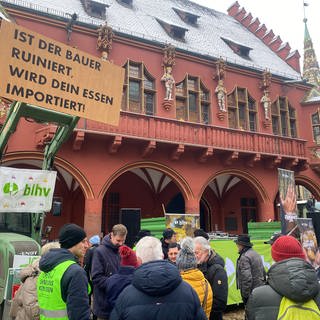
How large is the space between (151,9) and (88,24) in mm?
6777

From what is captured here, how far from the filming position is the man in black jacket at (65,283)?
2846 millimetres

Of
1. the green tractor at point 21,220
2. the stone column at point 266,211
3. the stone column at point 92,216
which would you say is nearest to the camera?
the green tractor at point 21,220

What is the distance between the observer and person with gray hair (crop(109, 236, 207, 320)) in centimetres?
226

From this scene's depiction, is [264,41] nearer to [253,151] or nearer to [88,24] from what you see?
[253,151]

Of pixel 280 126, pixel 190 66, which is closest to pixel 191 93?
pixel 190 66

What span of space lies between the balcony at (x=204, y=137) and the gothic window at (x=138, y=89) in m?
1.23

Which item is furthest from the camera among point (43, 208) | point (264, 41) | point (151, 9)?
point (264, 41)

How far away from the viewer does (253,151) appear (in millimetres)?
14734

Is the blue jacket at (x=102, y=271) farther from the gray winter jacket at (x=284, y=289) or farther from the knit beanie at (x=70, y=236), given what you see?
the gray winter jacket at (x=284, y=289)

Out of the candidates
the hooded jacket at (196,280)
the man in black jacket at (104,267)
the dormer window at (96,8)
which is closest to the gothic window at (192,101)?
the dormer window at (96,8)

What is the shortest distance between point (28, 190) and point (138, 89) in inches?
346

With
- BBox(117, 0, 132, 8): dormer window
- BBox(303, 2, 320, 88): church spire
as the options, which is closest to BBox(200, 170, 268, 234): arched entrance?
BBox(117, 0, 132, 8): dormer window

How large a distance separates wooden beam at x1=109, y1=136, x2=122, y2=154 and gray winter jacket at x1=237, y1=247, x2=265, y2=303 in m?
7.32

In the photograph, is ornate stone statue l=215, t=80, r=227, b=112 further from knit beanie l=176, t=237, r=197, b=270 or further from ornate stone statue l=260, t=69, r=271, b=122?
knit beanie l=176, t=237, r=197, b=270
